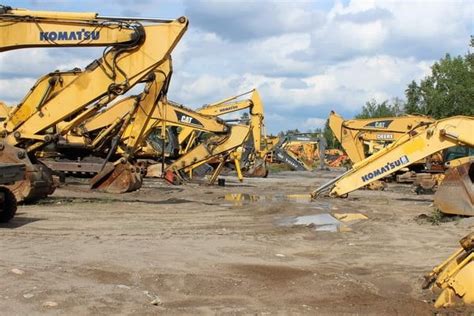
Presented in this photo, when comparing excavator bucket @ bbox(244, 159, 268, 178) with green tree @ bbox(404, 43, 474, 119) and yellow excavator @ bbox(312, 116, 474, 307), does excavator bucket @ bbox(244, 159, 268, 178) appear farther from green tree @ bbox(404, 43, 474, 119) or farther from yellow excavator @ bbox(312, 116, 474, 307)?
green tree @ bbox(404, 43, 474, 119)

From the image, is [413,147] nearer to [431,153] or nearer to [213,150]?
[431,153]

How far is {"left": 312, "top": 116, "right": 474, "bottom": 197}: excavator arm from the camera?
17.2 metres

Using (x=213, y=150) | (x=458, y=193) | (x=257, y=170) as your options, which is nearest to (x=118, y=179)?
(x=213, y=150)

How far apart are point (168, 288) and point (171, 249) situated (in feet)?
9.17

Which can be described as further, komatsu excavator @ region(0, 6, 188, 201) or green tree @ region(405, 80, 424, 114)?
green tree @ region(405, 80, 424, 114)

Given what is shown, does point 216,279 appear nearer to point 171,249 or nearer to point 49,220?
point 171,249

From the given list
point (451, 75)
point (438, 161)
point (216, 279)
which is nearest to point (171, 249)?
point (216, 279)

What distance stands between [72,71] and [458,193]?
32.3 feet

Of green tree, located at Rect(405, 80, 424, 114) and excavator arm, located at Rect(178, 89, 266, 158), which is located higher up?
green tree, located at Rect(405, 80, 424, 114)

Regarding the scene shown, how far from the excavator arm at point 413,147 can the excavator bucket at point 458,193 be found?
5.10 ft

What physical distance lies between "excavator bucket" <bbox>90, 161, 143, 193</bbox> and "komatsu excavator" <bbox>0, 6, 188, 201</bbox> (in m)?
2.78

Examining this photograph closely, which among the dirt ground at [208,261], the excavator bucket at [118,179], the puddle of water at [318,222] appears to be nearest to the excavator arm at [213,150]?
the excavator bucket at [118,179]

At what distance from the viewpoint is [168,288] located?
A: 300 inches

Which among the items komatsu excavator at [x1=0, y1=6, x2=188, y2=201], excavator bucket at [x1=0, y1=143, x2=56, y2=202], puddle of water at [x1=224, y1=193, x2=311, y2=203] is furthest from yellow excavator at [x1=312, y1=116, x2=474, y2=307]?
excavator bucket at [x1=0, y1=143, x2=56, y2=202]
